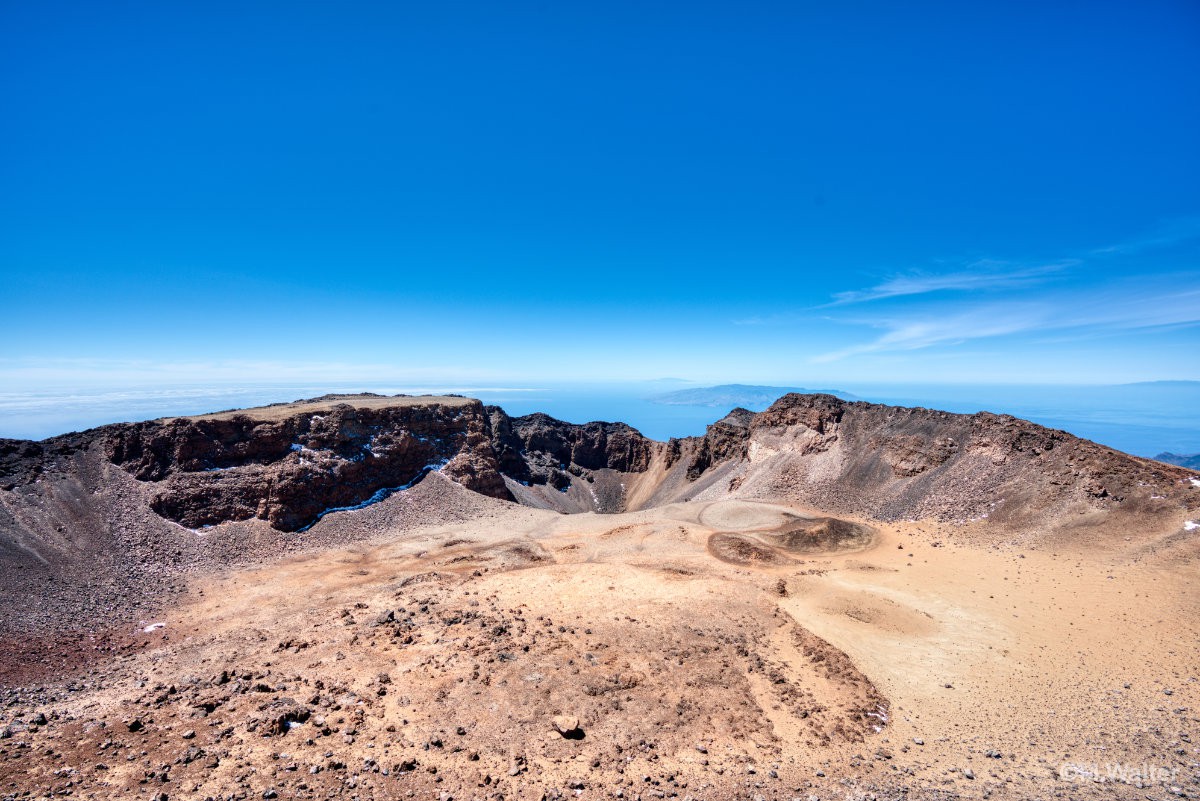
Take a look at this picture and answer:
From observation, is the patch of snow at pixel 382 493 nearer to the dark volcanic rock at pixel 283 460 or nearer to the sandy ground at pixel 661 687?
the dark volcanic rock at pixel 283 460

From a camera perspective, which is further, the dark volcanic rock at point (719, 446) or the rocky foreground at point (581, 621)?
the dark volcanic rock at point (719, 446)

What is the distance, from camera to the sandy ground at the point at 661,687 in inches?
547

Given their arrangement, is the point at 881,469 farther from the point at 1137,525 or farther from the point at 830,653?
the point at 830,653

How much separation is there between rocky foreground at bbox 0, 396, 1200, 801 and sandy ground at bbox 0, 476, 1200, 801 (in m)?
0.13

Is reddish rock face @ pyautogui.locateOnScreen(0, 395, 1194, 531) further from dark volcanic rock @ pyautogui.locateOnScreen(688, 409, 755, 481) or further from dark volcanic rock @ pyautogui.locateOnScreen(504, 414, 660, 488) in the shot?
dark volcanic rock @ pyautogui.locateOnScreen(504, 414, 660, 488)

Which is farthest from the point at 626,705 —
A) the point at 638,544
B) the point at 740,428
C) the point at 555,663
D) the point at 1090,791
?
the point at 740,428

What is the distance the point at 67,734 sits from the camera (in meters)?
15.2

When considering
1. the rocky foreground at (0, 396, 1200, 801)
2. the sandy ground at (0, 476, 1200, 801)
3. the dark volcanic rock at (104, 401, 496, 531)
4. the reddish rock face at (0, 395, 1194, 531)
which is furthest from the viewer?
the dark volcanic rock at (104, 401, 496, 531)

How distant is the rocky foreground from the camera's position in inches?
572

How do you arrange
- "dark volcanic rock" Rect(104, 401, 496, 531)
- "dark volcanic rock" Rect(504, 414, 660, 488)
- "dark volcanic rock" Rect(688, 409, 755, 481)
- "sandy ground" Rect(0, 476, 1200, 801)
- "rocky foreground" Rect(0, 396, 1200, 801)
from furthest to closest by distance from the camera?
1. "dark volcanic rock" Rect(504, 414, 660, 488)
2. "dark volcanic rock" Rect(688, 409, 755, 481)
3. "dark volcanic rock" Rect(104, 401, 496, 531)
4. "rocky foreground" Rect(0, 396, 1200, 801)
5. "sandy ground" Rect(0, 476, 1200, 801)

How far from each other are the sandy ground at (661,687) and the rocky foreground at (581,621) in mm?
132

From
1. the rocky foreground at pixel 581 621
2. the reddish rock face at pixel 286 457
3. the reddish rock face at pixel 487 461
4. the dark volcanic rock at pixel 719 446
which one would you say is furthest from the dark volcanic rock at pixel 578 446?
the rocky foreground at pixel 581 621

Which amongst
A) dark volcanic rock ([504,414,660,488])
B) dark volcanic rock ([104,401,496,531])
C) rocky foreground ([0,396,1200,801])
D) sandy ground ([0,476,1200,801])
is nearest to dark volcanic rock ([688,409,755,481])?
rocky foreground ([0,396,1200,801])

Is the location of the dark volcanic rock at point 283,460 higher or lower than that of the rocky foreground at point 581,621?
higher
